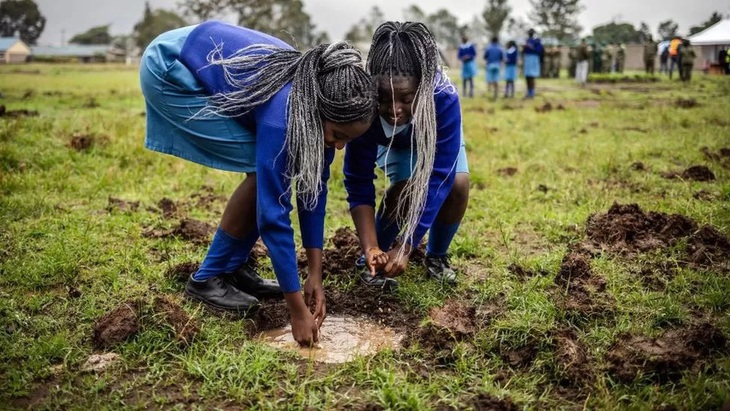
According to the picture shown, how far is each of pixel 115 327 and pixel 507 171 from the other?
4159mm

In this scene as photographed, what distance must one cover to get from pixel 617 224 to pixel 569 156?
2650 mm

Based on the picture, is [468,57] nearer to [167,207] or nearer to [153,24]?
[167,207]

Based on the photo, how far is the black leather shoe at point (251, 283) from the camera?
3146 mm

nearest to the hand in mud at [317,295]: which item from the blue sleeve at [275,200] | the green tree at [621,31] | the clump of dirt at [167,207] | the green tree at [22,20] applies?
the blue sleeve at [275,200]

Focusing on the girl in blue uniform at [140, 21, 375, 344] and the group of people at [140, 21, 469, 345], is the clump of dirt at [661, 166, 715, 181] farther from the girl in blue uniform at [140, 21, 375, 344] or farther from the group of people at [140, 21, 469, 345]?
the girl in blue uniform at [140, 21, 375, 344]

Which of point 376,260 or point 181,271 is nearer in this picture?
point 376,260

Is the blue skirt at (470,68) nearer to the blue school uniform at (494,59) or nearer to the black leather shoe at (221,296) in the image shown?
the blue school uniform at (494,59)

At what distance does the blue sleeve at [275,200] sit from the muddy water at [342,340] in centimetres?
42

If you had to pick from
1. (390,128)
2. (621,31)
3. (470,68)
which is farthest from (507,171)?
(621,31)

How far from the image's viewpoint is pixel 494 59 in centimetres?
1502

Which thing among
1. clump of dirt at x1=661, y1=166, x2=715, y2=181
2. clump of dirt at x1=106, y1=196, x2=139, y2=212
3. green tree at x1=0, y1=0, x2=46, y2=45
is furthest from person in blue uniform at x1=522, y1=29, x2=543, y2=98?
green tree at x1=0, y1=0, x2=46, y2=45

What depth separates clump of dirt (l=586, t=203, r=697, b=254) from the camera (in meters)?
3.68

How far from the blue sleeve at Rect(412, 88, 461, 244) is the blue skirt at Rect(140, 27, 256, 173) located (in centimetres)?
85

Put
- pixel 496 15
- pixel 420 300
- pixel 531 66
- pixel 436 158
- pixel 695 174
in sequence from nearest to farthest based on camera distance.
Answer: pixel 436 158 → pixel 420 300 → pixel 695 174 → pixel 531 66 → pixel 496 15
